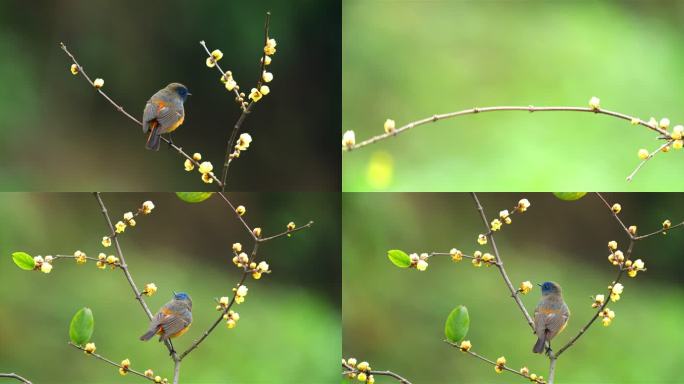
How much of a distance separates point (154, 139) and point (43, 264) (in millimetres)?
442

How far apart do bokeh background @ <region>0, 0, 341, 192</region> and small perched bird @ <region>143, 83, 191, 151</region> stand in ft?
0.57

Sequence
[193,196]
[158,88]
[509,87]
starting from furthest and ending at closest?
[509,87], [158,88], [193,196]

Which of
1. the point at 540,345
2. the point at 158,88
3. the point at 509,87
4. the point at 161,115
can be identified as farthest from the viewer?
the point at 509,87

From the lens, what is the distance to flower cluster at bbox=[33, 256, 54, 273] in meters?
2.20

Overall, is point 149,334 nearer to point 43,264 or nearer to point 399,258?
point 43,264

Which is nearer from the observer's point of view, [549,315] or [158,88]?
[549,315]

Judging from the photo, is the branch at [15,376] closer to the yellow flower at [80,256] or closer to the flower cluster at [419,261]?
the yellow flower at [80,256]

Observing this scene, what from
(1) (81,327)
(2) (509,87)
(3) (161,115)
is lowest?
(1) (81,327)

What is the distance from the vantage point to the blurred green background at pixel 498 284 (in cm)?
234

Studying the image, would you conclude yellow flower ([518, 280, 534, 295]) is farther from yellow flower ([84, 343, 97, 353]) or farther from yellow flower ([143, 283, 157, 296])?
yellow flower ([84, 343, 97, 353])

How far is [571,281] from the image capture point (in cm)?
237

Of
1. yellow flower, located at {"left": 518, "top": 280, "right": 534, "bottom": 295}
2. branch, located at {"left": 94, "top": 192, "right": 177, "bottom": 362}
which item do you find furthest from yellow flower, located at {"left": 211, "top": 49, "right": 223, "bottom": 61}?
yellow flower, located at {"left": 518, "top": 280, "right": 534, "bottom": 295}

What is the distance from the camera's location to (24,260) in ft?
7.37

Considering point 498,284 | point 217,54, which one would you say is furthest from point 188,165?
point 498,284
